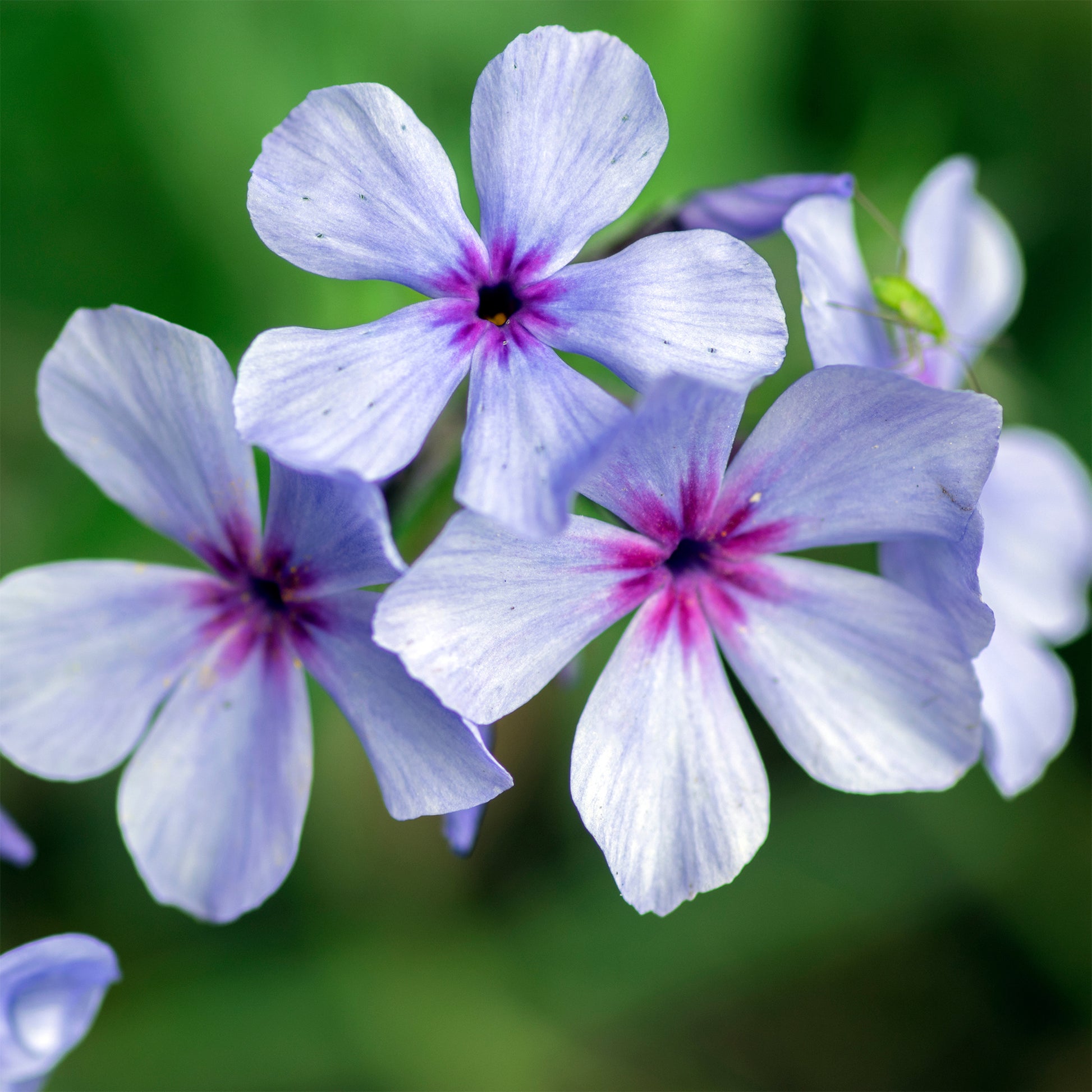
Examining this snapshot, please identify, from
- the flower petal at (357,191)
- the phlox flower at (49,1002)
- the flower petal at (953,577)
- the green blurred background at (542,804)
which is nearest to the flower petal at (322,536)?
the flower petal at (357,191)

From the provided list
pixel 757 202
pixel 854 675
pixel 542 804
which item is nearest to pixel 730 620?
pixel 854 675

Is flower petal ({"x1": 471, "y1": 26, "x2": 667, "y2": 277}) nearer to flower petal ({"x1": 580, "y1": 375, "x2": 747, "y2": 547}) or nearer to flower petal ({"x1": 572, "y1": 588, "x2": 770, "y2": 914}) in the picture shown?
flower petal ({"x1": 580, "y1": 375, "x2": 747, "y2": 547})

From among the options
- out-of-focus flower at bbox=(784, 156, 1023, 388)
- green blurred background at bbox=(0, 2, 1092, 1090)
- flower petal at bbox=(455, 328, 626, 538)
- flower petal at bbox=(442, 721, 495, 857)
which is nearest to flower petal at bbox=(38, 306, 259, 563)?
flower petal at bbox=(455, 328, 626, 538)

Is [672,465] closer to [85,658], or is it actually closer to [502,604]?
[502,604]

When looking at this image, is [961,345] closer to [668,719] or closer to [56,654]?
[668,719]

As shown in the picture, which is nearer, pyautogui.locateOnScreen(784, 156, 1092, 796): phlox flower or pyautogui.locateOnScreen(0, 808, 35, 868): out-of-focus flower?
pyautogui.locateOnScreen(784, 156, 1092, 796): phlox flower

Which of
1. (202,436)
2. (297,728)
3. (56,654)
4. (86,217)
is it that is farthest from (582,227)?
(86,217)

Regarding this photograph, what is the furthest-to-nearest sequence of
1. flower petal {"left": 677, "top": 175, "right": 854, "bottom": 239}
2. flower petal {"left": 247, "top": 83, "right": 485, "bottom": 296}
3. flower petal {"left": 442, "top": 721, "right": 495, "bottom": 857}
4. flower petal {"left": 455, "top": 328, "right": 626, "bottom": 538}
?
flower petal {"left": 677, "top": 175, "right": 854, "bottom": 239} < flower petal {"left": 442, "top": 721, "right": 495, "bottom": 857} < flower petal {"left": 247, "top": 83, "right": 485, "bottom": 296} < flower petal {"left": 455, "top": 328, "right": 626, "bottom": 538}
